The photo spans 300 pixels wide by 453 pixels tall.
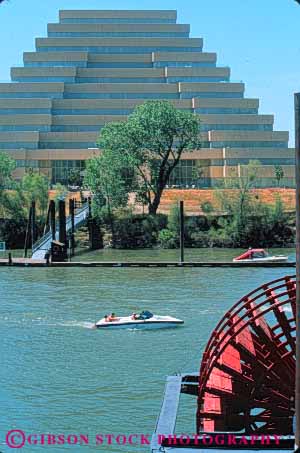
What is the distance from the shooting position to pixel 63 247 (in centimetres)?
5156

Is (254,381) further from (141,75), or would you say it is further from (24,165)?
(141,75)

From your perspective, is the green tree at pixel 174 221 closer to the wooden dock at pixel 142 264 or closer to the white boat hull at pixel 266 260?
the white boat hull at pixel 266 260

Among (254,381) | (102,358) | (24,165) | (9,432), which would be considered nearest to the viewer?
(254,381)

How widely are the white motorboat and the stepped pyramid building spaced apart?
5523 centimetres

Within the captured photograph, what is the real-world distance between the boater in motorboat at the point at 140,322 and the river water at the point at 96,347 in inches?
14.3

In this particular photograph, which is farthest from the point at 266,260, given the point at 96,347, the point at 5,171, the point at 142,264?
the point at 5,171

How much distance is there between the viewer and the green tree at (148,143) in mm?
65881

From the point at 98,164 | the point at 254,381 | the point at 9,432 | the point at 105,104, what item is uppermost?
→ the point at 105,104

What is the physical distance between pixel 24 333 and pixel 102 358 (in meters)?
4.66

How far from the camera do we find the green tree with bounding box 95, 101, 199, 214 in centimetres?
6588

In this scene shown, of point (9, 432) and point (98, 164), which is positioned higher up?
point (98, 164)

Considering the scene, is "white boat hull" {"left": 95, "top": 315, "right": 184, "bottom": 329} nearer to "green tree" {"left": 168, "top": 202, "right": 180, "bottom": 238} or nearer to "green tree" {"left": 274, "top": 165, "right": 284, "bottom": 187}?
"green tree" {"left": 168, "top": 202, "right": 180, "bottom": 238}

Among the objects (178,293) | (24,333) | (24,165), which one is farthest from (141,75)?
(24,333)

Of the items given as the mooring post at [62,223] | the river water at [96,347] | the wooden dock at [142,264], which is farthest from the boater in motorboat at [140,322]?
the mooring post at [62,223]
